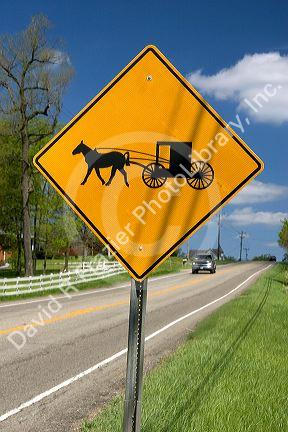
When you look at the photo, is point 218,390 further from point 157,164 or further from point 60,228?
point 60,228

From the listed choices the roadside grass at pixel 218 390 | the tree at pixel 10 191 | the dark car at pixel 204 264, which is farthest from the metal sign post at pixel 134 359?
the dark car at pixel 204 264

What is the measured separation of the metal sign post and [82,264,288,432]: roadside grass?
2330mm

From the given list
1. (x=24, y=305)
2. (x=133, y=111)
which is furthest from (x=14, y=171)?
(x=133, y=111)

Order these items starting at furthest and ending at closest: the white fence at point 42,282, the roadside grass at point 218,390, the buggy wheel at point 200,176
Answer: the white fence at point 42,282
the roadside grass at point 218,390
the buggy wheel at point 200,176

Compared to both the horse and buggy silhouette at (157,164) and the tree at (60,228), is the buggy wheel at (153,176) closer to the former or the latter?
the horse and buggy silhouette at (157,164)

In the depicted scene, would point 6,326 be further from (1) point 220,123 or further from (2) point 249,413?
(1) point 220,123

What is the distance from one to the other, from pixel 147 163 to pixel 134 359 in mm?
1103

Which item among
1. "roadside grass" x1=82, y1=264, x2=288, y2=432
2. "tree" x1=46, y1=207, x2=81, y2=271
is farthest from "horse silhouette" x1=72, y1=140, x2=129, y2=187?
"tree" x1=46, y1=207, x2=81, y2=271

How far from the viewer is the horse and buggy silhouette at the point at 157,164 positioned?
3162mm

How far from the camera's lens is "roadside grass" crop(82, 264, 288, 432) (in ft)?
18.1

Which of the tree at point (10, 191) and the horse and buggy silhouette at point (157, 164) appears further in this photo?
the tree at point (10, 191)

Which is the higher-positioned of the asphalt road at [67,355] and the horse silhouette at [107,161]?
the horse silhouette at [107,161]

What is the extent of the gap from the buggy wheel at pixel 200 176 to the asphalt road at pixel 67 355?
13.5 ft

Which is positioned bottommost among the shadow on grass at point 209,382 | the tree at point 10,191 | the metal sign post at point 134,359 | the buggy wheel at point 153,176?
the shadow on grass at point 209,382
